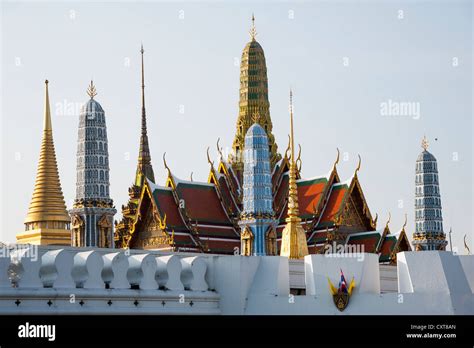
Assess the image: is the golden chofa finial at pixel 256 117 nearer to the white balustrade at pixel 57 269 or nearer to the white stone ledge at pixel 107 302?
the white stone ledge at pixel 107 302

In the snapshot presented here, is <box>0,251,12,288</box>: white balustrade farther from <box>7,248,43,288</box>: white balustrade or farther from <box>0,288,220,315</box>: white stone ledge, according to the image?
<box>0,288,220,315</box>: white stone ledge

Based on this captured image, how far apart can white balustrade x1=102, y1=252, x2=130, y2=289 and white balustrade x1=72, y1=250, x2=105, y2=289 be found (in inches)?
12.8

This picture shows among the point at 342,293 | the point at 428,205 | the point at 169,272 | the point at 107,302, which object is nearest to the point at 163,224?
the point at 428,205

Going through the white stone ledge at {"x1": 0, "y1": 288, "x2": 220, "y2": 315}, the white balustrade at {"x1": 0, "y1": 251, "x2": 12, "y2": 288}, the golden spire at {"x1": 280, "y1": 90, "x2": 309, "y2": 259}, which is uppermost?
the golden spire at {"x1": 280, "y1": 90, "x2": 309, "y2": 259}

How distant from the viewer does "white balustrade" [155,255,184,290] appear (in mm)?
37844

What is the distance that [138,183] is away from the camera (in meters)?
69.3

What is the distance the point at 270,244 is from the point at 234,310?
53.4 feet

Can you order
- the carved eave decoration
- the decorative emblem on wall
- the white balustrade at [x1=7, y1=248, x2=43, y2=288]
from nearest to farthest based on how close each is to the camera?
the white balustrade at [x1=7, y1=248, x2=43, y2=288]
the decorative emblem on wall
the carved eave decoration

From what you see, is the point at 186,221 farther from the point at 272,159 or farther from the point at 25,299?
the point at 25,299

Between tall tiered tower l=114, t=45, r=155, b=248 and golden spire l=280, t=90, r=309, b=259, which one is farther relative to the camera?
tall tiered tower l=114, t=45, r=155, b=248

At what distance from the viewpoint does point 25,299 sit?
3391 centimetres

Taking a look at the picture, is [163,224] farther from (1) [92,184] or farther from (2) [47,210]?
(1) [92,184]

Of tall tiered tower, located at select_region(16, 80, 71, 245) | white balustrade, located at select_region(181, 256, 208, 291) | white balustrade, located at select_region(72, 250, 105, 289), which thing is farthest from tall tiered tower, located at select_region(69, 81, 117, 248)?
white balustrade, located at select_region(72, 250, 105, 289)
